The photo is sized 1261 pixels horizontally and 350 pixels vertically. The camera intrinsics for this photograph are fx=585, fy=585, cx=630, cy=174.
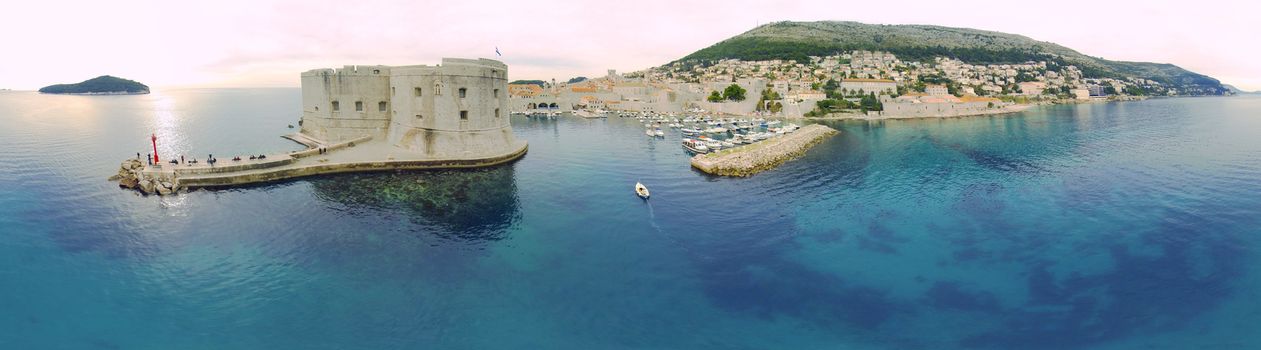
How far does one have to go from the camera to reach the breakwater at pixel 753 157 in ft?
112

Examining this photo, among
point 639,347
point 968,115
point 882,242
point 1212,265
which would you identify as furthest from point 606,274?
point 968,115

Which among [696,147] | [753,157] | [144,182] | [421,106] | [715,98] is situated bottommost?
[753,157]

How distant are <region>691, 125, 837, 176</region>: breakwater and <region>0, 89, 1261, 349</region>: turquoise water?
210 cm

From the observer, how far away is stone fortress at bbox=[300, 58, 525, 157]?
3397 centimetres

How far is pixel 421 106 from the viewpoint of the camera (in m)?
34.5

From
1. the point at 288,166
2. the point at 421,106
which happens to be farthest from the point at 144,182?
the point at 421,106

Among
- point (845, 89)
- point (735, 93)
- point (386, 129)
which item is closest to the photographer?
point (386, 129)

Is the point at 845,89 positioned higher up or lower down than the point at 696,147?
higher up

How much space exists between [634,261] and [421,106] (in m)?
21.4

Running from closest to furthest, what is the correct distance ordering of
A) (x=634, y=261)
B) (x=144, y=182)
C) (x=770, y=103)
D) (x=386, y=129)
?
(x=634, y=261) → (x=144, y=182) → (x=386, y=129) → (x=770, y=103)

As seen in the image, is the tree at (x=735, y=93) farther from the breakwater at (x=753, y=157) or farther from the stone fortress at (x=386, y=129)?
the stone fortress at (x=386, y=129)

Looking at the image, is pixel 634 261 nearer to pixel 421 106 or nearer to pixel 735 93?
pixel 421 106

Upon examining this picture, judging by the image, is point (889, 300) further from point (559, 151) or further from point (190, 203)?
point (559, 151)

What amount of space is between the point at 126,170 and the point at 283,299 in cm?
2164
